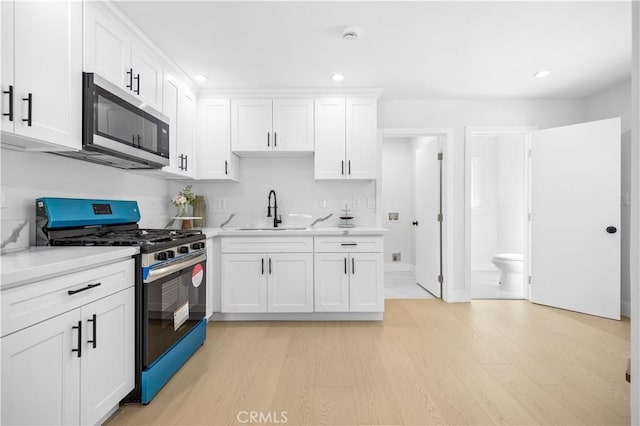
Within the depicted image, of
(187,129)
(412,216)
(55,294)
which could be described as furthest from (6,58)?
(412,216)

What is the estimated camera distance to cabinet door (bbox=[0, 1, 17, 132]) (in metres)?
1.38

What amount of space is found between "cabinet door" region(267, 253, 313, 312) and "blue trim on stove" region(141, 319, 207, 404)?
0.82 m

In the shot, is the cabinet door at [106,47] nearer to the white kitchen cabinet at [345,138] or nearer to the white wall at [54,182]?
the white wall at [54,182]

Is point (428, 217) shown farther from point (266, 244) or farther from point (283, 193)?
point (266, 244)

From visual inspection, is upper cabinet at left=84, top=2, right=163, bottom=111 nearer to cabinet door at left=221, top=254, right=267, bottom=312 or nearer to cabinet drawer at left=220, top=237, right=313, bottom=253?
cabinet drawer at left=220, top=237, right=313, bottom=253

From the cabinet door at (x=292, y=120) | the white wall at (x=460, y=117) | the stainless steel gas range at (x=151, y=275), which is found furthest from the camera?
the white wall at (x=460, y=117)

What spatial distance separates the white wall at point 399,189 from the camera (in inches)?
235

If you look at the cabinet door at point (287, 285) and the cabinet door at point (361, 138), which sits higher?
the cabinet door at point (361, 138)

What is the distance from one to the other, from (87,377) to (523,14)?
3382mm

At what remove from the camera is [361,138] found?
362 centimetres

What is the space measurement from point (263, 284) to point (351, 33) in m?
2.40

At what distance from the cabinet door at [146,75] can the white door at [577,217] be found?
4.15 m

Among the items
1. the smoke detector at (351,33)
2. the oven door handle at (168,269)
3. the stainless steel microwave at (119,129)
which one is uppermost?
the smoke detector at (351,33)

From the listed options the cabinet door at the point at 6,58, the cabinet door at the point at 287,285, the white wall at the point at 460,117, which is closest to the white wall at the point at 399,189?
the white wall at the point at 460,117
